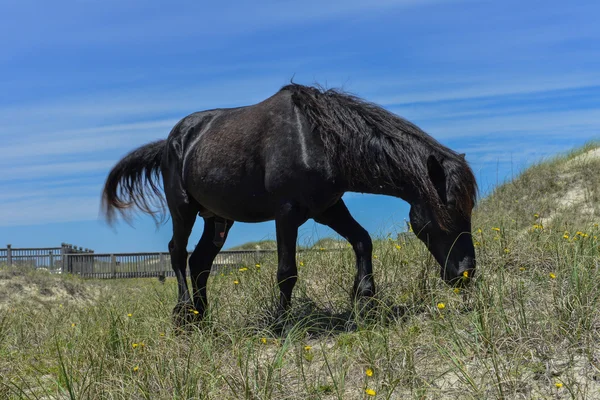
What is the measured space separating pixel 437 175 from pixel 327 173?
864mm

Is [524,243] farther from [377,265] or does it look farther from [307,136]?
[307,136]

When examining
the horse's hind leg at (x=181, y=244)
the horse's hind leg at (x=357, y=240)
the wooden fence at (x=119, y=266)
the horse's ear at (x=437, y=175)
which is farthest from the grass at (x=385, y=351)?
the wooden fence at (x=119, y=266)

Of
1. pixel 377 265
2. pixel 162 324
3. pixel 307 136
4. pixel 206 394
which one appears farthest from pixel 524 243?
pixel 206 394

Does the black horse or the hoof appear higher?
the black horse

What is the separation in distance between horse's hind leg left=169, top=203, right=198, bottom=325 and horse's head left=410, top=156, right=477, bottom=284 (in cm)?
255

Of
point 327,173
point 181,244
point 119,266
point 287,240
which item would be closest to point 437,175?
point 327,173

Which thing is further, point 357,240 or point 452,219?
point 357,240

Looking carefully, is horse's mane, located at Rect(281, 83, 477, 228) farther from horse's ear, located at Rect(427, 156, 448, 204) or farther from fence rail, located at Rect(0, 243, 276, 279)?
fence rail, located at Rect(0, 243, 276, 279)

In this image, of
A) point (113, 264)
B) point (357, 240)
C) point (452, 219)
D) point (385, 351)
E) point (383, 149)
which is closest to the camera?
point (385, 351)

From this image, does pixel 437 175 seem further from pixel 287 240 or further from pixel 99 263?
pixel 99 263

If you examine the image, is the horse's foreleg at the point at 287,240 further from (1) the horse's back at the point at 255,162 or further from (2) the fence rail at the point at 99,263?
(2) the fence rail at the point at 99,263

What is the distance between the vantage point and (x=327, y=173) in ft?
17.5

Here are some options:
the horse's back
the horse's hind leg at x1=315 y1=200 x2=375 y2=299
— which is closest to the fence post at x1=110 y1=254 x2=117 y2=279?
the horse's back

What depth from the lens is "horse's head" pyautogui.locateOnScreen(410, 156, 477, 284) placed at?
499cm
